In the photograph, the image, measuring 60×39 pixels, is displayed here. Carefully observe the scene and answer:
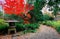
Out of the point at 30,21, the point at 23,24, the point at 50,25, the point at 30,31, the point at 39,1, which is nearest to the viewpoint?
the point at 39,1

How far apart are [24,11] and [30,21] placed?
1.06 meters

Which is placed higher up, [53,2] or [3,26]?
[53,2]

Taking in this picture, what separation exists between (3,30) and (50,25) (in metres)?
4.04

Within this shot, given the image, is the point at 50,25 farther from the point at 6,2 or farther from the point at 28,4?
the point at 6,2

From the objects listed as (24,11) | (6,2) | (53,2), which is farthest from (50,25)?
(53,2)

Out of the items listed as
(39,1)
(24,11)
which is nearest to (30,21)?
(24,11)

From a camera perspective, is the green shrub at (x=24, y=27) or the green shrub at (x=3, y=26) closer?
the green shrub at (x=3, y=26)

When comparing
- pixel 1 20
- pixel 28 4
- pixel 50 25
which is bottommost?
pixel 50 25

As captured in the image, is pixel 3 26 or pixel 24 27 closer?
pixel 3 26

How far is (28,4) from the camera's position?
11242 mm

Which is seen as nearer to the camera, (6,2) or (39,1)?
(39,1)

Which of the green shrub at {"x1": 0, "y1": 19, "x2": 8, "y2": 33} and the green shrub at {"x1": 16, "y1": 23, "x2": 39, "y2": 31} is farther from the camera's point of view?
the green shrub at {"x1": 16, "y1": 23, "x2": 39, "y2": 31}

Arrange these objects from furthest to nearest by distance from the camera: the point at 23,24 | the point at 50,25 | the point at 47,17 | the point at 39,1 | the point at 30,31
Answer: the point at 47,17, the point at 50,25, the point at 23,24, the point at 30,31, the point at 39,1

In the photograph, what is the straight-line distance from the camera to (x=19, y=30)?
10406 millimetres
